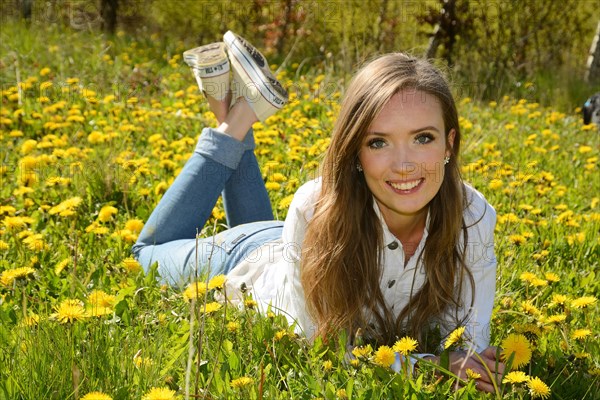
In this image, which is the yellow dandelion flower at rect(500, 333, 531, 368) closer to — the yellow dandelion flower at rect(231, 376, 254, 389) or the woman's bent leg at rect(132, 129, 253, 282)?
the yellow dandelion flower at rect(231, 376, 254, 389)

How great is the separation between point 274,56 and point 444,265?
20.5 ft

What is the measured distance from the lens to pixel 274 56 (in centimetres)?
832

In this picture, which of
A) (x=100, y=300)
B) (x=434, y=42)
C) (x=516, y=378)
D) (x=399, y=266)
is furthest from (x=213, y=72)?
(x=434, y=42)

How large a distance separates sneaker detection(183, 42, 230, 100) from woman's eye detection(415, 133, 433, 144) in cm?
131

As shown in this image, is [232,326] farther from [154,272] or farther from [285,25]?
[285,25]

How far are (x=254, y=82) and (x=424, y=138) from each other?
3.85ft

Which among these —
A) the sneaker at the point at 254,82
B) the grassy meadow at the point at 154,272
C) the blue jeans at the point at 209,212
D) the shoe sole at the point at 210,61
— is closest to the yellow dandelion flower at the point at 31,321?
the grassy meadow at the point at 154,272

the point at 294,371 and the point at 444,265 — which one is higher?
the point at 444,265

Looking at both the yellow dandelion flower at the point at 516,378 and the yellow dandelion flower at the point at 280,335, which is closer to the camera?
the yellow dandelion flower at the point at 516,378

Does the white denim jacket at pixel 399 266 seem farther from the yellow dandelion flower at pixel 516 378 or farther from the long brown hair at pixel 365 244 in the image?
the yellow dandelion flower at pixel 516 378

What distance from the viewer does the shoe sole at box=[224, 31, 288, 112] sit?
10.6ft

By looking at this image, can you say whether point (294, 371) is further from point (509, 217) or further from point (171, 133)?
point (171, 133)

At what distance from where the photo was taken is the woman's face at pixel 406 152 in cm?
220

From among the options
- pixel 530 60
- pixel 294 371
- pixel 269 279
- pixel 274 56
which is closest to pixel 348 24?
pixel 274 56
